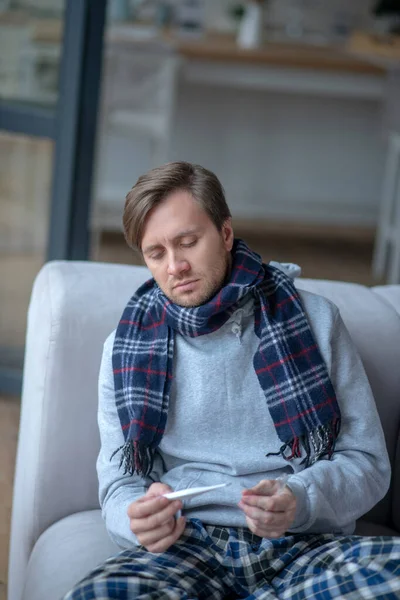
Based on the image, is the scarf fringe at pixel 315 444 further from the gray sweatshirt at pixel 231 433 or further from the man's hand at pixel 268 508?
the man's hand at pixel 268 508

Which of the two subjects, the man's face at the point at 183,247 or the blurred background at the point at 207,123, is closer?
the man's face at the point at 183,247

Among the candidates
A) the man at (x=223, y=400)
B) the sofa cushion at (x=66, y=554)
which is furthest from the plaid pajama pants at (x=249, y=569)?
the sofa cushion at (x=66, y=554)

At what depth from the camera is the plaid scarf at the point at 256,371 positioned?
148 centimetres

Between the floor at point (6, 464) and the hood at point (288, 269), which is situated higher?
the hood at point (288, 269)

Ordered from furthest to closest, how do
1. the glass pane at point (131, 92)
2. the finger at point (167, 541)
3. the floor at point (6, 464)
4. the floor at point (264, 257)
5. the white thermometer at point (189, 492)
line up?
1. the glass pane at point (131, 92)
2. the floor at point (264, 257)
3. the floor at point (6, 464)
4. the finger at point (167, 541)
5. the white thermometer at point (189, 492)

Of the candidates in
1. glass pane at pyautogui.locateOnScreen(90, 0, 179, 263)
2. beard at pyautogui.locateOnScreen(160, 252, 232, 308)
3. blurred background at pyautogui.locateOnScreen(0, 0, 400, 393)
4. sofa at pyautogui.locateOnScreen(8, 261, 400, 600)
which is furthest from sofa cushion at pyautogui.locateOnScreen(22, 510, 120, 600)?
glass pane at pyautogui.locateOnScreen(90, 0, 179, 263)

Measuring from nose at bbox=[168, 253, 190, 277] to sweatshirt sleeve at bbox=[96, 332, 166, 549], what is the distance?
190mm

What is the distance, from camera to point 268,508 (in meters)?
1.32

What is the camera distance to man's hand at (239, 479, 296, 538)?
1.32 metres

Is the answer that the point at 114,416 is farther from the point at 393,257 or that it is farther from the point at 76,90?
the point at 393,257

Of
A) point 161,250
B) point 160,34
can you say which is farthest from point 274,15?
point 161,250

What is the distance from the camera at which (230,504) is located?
1464mm

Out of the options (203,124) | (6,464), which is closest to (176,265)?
(6,464)

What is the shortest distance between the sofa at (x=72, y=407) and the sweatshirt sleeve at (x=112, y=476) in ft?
0.30
